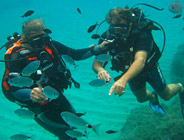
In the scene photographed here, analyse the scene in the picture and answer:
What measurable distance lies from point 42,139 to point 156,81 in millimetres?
6363

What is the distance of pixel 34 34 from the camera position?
9.84 feet

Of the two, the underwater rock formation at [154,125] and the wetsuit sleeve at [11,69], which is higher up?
the wetsuit sleeve at [11,69]

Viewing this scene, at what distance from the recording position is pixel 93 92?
9.68m

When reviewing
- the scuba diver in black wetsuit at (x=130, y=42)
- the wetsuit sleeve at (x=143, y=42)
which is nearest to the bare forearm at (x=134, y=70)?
the scuba diver in black wetsuit at (x=130, y=42)

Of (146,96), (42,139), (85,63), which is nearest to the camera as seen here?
(146,96)

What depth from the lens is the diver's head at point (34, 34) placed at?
9.54 ft

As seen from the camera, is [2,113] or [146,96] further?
[2,113]

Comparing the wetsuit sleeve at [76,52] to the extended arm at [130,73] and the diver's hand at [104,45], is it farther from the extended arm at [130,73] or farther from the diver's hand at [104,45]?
the extended arm at [130,73]

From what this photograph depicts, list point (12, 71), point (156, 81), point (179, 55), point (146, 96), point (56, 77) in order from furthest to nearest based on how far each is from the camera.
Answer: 1. point (179, 55)
2. point (146, 96)
3. point (156, 81)
4. point (56, 77)
5. point (12, 71)

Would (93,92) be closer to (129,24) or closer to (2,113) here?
(2,113)

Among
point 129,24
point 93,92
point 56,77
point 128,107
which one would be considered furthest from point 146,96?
point 93,92

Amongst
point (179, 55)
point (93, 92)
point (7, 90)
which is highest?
point (179, 55)

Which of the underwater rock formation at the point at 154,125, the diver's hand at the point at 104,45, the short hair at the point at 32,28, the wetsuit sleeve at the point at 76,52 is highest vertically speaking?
the short hair at the point at 32,28

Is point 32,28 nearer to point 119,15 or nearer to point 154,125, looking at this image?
point 119,15
